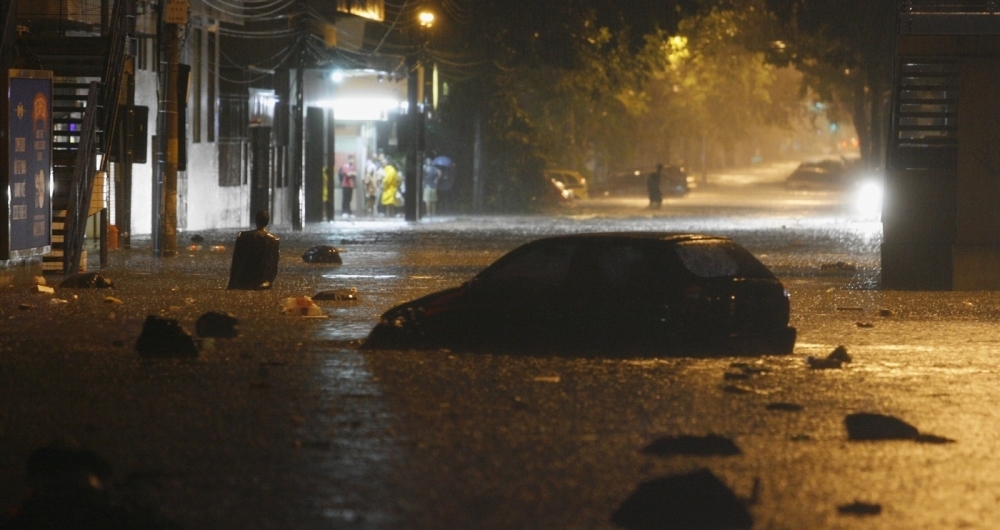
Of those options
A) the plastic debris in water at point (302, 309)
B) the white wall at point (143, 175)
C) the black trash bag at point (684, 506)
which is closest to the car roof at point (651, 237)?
the plastic debris in water at point (302, 309)

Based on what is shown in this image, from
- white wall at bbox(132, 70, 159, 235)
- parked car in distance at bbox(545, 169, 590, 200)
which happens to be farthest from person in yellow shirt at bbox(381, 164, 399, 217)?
parked car in distance at bbox(545, 169, 590, 200)

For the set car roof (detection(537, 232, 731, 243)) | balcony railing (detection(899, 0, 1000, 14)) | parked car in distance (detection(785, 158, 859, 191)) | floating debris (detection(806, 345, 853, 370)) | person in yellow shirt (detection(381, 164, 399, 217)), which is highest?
balcony railing (detection(899, 0, 1000, 14))

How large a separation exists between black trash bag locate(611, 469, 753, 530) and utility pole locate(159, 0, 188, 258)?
64.6 ft

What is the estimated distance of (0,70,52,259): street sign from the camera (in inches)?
757

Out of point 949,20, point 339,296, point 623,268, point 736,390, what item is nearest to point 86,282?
point 339,296

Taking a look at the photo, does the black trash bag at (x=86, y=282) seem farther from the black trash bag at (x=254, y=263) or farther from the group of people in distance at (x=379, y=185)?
the group of people in distance at (x=379, y=185)

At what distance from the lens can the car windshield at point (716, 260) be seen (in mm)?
13508

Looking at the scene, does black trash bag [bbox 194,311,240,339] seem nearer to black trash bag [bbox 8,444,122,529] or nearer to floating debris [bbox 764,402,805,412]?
floating debris [bbox 764,402,805,412]

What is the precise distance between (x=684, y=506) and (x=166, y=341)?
659cm

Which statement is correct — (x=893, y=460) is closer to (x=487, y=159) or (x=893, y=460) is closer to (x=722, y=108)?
(x=487, y=159)

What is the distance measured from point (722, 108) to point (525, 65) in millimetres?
62558

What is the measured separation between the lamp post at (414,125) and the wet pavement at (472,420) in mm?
24481

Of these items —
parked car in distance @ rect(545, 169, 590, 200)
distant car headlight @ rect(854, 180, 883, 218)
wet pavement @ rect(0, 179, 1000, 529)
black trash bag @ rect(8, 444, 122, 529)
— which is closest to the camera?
black trash bag @ rect(8, 444, 122, 529)

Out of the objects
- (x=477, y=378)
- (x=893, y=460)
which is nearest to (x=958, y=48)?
(x=477, y=378)
